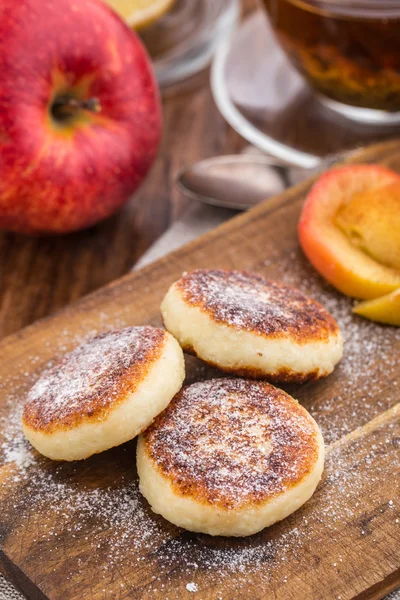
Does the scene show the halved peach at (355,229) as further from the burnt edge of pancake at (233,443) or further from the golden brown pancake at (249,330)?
the burnt edge of pancake at (233,443)

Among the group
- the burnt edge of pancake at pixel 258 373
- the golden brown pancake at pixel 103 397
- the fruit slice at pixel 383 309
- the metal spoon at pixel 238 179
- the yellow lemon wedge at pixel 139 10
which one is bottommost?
the fruit slice at pixel 383 309

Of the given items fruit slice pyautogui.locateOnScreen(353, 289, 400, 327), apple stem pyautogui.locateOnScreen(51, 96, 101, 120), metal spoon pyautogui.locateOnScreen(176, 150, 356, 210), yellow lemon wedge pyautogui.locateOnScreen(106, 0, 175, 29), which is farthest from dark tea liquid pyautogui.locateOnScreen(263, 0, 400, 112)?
fruit slice pyautogui.locateOnScreen(353, 289, 400, 327)

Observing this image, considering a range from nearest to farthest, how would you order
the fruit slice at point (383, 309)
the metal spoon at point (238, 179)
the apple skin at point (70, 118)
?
the fruit slice at point (383, 309) → the apple skin at point (70, 118) → the metal spoon at point (238, 179)

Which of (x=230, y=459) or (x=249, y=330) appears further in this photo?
(x=249, y=330)

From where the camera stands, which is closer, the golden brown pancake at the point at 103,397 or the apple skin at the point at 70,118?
the golden brown pancake at the point at 103,397

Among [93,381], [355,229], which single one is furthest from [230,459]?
[355,229]

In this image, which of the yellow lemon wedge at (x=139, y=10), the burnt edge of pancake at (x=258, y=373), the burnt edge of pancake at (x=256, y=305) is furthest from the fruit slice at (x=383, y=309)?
the yellow lemon wedge at (x=139, y=10)

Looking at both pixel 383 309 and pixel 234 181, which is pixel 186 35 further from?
pixel 383 309

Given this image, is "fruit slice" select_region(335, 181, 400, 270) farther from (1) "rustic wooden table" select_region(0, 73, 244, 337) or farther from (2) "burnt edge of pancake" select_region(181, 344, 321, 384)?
(1) "rustic wooden table" select_region(0, 73, 244, 337)
